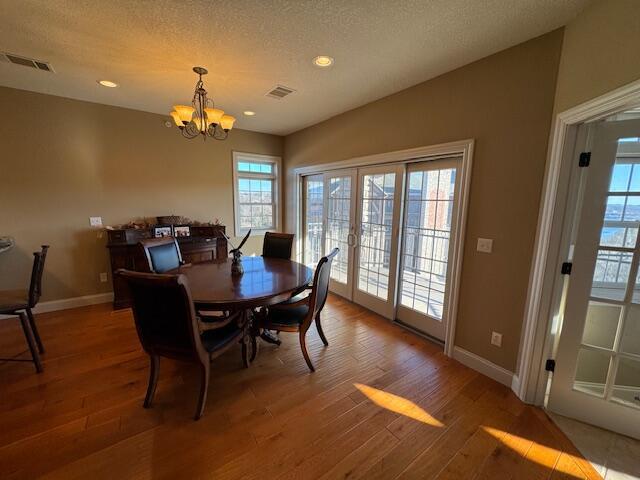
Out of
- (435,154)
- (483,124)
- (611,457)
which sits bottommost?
(611,457)

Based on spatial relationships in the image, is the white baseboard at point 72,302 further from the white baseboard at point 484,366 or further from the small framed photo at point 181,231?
the white baseboard at point 484,366

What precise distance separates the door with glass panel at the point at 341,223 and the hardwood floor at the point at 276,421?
4.79 ft

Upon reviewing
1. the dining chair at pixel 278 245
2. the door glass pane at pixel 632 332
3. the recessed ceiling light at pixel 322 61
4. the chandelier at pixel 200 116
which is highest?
the recessed ceiling light at pixel 322 61

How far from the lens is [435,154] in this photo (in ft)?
8.11

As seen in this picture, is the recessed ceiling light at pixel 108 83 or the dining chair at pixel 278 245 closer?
the recessed ceiling light at pixel 108 83

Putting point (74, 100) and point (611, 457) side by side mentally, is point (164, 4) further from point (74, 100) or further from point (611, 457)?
point (611, 457)

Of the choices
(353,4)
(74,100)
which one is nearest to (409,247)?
(353,4)

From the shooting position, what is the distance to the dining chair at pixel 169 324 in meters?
1.52

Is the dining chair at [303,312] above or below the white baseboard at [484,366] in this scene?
above

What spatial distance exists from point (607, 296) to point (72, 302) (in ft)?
17.8

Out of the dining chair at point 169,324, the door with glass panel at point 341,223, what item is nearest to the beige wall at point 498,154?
the door with glass panel at point 341,223

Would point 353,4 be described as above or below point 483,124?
above

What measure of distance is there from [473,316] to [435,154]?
1.53 m

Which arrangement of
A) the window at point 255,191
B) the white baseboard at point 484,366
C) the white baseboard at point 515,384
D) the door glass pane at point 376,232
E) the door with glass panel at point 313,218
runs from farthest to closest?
the window at point 255,191, the door with glass panel at point 313,218, the door glass pane at point 376,232, the white baseboard at point 484,366, the white baseboard at point 515,384
